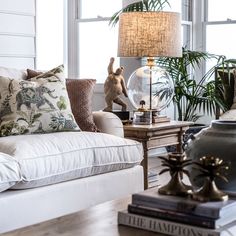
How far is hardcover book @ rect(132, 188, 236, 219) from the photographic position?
1597 mm

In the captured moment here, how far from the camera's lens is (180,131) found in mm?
3818

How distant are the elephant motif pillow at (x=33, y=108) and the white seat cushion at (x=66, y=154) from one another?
8cm

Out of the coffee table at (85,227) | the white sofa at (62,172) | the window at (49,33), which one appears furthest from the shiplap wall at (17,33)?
the coffee table at (85,227)

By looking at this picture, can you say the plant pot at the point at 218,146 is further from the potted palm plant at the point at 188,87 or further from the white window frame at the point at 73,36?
the white window frame at the point at 73,36

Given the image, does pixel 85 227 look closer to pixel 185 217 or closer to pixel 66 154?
pixel 185 217

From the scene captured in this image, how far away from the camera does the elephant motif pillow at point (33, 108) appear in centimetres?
302

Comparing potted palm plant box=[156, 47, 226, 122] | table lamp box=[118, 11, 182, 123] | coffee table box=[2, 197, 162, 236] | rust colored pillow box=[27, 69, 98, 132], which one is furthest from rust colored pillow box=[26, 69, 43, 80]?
potted palm plant box=[156, 47, 226, 122]

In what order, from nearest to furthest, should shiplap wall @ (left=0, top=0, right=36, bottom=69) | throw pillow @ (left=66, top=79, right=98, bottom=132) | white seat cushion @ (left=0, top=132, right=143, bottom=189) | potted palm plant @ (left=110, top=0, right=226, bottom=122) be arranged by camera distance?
white seat cushion @ (left=0, top=132, right=143, bottom=189)
throw pillow @ (left=66, top=79, right=98, bottom=132)
potted palm plant @ (left=110, top=0, right=226, bottom=122)
shiplap wall @ (left=0, top=0, right=36, bottom=69)

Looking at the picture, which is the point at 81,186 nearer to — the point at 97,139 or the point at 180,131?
the point at 97,139

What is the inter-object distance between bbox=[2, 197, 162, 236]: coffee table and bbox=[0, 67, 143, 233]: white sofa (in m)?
0.73

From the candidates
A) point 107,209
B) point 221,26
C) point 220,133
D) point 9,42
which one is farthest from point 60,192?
point 221,26

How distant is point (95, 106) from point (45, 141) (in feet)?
10.0

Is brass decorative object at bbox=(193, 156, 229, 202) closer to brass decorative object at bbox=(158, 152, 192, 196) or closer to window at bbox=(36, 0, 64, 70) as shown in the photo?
brass decorative object at bbox=(158, 152, 192, 196)

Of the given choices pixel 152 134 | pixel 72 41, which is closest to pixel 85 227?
pixel 152 134
